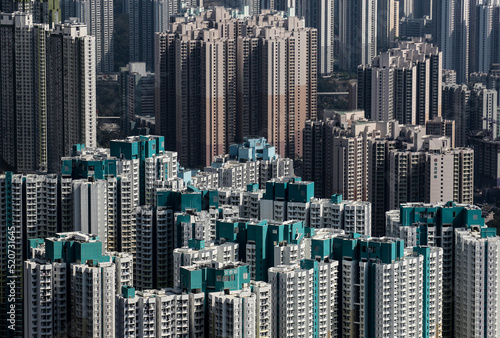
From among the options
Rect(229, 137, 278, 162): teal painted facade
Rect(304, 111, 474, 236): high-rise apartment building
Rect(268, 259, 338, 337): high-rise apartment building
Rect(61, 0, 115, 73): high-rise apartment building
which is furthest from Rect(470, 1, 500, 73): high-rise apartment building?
Rect(268, 259, 338, 337): high-rise apartment building

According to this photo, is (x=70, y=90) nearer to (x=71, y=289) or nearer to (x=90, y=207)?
(x=90, y=207)

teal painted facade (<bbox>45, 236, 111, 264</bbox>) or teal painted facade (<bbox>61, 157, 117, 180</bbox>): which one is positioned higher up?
teal painted facade (<bbox>61, 157, 117, 180</bbox>)

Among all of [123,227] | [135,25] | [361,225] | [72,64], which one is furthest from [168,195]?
[135,25]

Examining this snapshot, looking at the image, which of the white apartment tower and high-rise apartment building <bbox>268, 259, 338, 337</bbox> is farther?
the white apartment tower

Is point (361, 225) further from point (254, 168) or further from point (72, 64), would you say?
point (72, 64)

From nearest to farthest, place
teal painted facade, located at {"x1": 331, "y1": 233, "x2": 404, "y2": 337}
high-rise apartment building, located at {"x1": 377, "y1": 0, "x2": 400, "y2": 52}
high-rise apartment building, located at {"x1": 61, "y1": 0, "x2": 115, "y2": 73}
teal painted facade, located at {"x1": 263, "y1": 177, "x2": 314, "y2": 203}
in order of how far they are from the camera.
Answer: teal painted facade, located at {"x1": 331, "y1": 233, "x2": 404, "y2": 337} → teal painted facade, located at {"x1": 263, "y1": 177, "x2": 314, "y2": 203} → high-rise apartment building, located at {"x1": 61, "y1": 0, "x2": 115, "y2": 73} → high-rise apartment building, located at {"x1": 377, "y1": 0, "x2": 400, "y2": 52}

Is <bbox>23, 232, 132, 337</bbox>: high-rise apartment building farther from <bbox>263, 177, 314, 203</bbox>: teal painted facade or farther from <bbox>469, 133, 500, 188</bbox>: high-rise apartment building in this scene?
<bbox>469, 133, 500, 188</bbox>: high-rise apartment building

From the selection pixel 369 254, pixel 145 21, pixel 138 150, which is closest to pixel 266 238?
pixel 369 254

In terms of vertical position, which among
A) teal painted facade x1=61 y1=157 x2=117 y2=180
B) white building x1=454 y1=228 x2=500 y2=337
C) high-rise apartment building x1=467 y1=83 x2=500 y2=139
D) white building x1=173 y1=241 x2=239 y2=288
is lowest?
white building x1=454 y1=228 x2=500 y2=337
